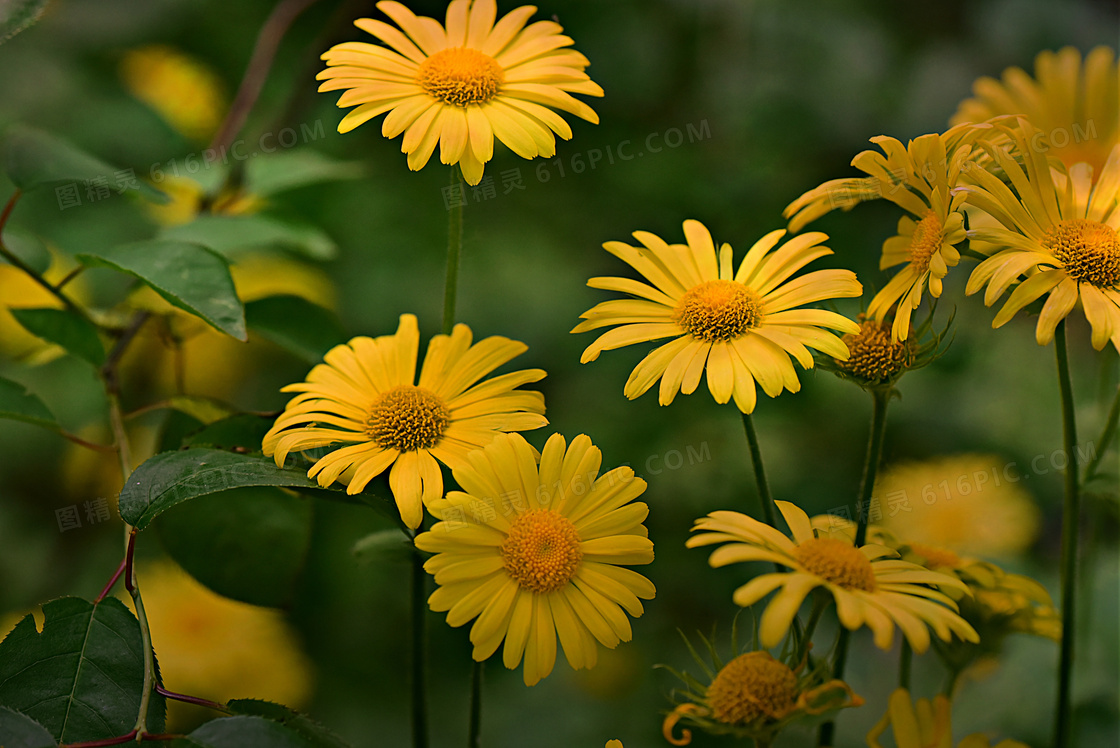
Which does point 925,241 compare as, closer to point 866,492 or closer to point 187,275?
point 866,492

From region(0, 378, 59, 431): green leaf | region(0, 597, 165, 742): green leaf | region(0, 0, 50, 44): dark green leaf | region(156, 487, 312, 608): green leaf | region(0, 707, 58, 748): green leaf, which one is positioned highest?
region(0, 0, 50, 44): dark green leaf

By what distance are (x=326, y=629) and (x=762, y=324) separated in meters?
0.75

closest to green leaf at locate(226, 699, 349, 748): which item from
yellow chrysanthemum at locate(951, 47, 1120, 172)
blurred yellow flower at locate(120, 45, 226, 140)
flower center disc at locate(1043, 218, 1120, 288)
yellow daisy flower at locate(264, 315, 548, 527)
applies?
yellow daisy flower at locate(264, 315, 548, 527)

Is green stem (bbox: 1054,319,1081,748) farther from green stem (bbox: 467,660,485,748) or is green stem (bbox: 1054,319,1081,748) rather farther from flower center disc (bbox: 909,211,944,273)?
green stem (bbox: 467,660,485,748)

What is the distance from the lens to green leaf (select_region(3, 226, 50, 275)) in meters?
0.60

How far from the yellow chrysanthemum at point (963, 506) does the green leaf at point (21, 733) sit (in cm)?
74

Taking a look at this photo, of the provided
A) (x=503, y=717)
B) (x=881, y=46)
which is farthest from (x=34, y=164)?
(x=881, y=46)

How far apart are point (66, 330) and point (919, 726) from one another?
60 centimetres

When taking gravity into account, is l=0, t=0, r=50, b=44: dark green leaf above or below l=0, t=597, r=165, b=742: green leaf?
above

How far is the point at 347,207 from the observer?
117 cm

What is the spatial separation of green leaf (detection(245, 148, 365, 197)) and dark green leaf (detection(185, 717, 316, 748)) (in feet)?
1.73

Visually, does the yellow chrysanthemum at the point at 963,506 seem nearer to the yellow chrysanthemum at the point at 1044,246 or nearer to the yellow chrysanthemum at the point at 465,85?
the yellow chrysanthemum at the point at 1044,246

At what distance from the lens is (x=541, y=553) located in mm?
411

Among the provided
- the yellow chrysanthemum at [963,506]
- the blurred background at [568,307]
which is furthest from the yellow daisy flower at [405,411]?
the yellow chrysanthemum at [963,506]
